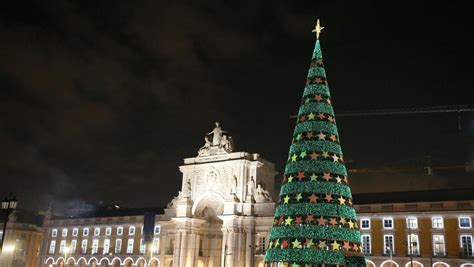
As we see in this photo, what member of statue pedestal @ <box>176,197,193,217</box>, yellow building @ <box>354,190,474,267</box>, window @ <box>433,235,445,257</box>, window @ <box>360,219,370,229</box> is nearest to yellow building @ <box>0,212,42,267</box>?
statue pedestal @ <box>176,197,193,217</box>

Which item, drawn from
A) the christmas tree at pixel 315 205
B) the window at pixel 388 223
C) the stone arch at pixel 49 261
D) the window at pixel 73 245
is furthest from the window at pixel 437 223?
the stone arch at pixel 49 261

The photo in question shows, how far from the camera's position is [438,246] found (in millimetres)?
49438

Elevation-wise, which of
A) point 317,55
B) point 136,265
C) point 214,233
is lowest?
point 136,265

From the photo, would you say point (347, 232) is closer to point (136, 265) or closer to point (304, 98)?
point (304, 98)

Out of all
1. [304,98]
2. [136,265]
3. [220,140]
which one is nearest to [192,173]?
[220,140]

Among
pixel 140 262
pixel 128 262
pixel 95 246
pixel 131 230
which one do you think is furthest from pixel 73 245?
pixel 140 262

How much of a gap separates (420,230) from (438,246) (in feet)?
7.60

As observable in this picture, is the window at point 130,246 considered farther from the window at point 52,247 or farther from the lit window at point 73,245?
the window at point 52,247

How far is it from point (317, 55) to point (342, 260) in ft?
44.1

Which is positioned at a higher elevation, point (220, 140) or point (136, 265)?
point (220, 140)

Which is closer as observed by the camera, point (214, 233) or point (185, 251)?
point (185, 251)

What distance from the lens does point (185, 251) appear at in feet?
196

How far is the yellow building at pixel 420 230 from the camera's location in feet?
159

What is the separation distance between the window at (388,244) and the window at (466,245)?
6777mm
